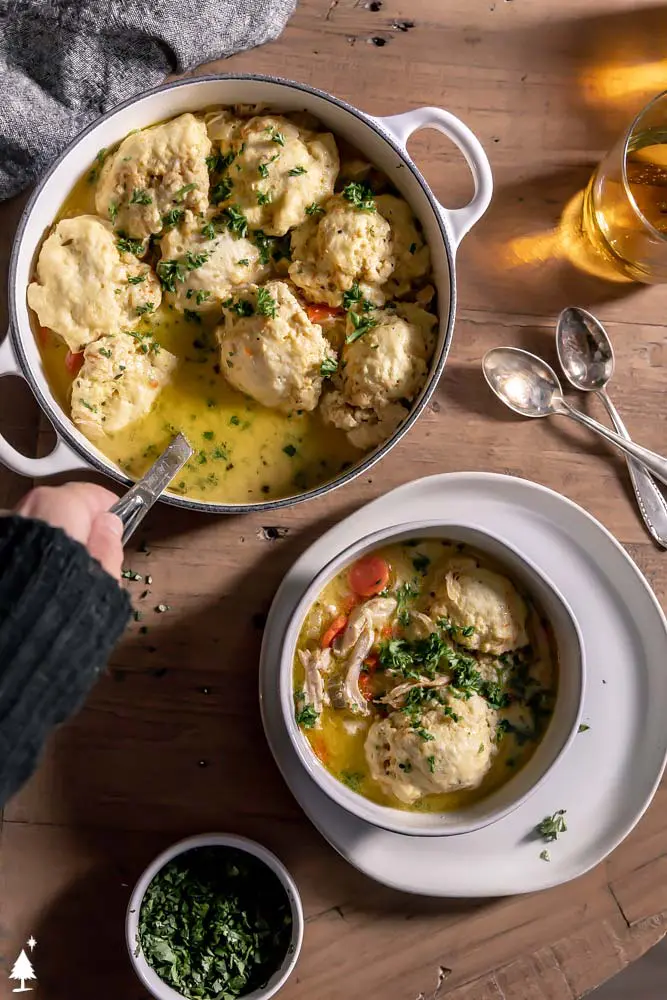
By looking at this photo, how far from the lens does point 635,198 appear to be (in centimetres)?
236

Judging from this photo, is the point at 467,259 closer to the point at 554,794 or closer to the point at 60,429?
the point at 60,429

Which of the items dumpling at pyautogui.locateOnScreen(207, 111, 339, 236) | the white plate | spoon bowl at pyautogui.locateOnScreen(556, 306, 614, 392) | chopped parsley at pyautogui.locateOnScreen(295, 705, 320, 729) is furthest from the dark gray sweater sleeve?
spoon bowl at pyautogui.locateOnScreen(556, 306, 614, 392)

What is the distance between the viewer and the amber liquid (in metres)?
2.30

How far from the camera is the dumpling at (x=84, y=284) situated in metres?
2.18

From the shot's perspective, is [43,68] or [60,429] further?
[43,68]

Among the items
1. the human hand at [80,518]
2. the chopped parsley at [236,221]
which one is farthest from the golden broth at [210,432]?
the human hand at [80,518]

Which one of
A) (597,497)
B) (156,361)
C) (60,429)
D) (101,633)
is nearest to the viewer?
(101,633)

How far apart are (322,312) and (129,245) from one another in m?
0.51

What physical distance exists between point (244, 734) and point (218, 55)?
1787 mm

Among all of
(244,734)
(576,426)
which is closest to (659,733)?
(576,426)

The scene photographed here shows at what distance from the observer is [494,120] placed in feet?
7.98

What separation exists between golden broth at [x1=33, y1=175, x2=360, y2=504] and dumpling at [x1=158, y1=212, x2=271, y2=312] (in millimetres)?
83

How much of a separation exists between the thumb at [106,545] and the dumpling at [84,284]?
0.62 metres

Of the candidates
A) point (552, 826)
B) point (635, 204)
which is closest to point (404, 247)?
point (635, 204)
